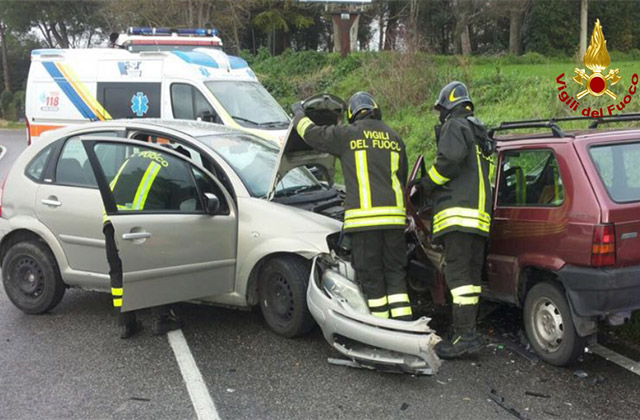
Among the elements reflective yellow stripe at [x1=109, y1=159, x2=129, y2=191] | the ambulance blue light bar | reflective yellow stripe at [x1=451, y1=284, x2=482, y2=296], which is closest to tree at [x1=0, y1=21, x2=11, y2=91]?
the ambulance blue light bar

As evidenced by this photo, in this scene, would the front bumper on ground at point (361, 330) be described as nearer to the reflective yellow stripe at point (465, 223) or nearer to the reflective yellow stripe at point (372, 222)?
the reflective yellow stripe at point (372, 222)

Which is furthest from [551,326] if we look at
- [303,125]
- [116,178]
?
[116,178]

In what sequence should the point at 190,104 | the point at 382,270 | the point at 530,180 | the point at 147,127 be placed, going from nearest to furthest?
the point at 382,270 → the point at 530,180 → the point at 147,127 → the point at 190,104

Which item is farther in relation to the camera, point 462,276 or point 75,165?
point 75,165

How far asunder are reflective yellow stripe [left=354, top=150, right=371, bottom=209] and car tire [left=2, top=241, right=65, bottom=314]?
2.83m

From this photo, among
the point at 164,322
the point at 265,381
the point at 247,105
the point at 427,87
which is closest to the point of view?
the point at 265,381

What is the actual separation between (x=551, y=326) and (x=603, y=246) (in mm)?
749

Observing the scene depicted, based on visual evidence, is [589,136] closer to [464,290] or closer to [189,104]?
[464,290]

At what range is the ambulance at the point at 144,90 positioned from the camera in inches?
392

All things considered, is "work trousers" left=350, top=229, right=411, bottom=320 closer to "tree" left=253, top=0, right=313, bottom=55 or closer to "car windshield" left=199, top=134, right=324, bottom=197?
"car windshield" left=199, top=134, right=324, bottom=197

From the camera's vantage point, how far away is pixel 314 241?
4.55 meters

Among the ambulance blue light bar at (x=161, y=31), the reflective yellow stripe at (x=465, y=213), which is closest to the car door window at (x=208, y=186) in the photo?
the reflective yellow stripe at (x=465, y=213)

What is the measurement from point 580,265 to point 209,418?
2.53 meters

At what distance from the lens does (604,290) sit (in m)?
3.78
